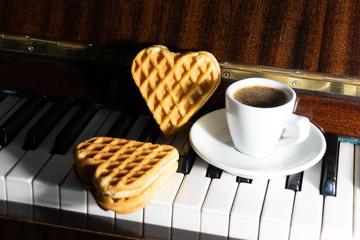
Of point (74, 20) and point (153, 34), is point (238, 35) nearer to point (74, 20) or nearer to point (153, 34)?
point (153, 34)

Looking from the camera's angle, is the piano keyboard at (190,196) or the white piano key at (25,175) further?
the white piano key at (25,175)

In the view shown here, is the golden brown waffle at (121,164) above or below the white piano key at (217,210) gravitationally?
above

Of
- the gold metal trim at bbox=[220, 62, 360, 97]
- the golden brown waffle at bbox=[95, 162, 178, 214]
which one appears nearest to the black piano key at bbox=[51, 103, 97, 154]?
the golden brown waffle at bbox=[95, 162, 178, 214]

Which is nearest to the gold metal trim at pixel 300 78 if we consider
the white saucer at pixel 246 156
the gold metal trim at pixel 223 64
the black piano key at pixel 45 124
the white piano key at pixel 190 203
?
the gold metal trim at pixel 223 64

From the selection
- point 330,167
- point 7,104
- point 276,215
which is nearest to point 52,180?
point 7,104

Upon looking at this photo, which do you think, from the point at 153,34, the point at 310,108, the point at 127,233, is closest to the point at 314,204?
the point at 310,108

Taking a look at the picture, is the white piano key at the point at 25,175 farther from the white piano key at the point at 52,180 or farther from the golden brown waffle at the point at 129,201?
the golden brown waffle at the point at 129,201

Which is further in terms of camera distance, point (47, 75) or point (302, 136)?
point (47, 75)
